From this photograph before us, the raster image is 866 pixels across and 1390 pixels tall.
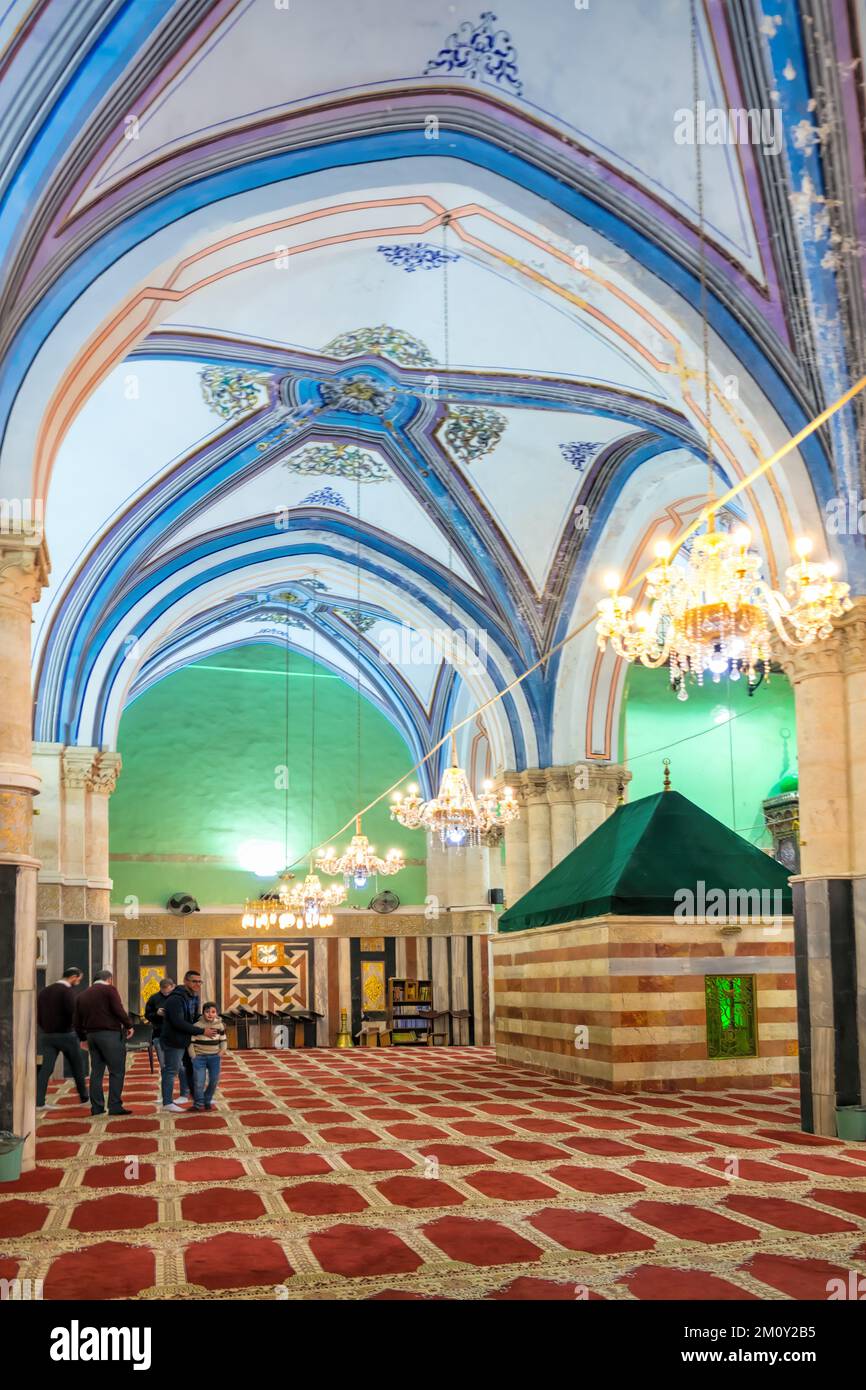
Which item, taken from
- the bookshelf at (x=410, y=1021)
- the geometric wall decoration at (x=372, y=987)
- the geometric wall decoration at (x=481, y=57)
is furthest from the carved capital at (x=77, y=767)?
the geometric wall decoration at (x=481, y=57)

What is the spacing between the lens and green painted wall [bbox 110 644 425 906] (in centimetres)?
1706

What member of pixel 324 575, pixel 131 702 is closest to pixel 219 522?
pixel 324 575

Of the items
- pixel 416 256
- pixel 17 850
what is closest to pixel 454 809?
pixel 416 256

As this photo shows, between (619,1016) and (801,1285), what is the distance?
5.16 m

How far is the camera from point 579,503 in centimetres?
1129

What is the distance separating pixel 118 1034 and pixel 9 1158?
7.79ft

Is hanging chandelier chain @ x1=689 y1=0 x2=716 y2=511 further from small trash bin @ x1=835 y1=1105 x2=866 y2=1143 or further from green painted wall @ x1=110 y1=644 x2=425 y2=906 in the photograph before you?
green painted wall @ x1=110 y1=644 x2=425 y2=906

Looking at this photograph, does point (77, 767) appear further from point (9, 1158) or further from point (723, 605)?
point (723, 605)

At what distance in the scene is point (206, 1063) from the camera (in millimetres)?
7891

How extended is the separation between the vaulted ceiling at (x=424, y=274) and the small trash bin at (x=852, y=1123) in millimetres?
3000

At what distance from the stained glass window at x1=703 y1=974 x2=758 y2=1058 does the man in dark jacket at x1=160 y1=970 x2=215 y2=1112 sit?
11.2 ft

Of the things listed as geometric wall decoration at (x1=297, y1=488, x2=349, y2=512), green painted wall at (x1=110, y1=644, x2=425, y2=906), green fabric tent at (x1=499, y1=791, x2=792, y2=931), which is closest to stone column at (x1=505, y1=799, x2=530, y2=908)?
green fabric tent at (x1=499, y1=791, x2=792, y2=931)

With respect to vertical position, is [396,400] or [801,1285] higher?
[396,400]

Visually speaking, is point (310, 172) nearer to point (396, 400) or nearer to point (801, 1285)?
point (396, 400)
